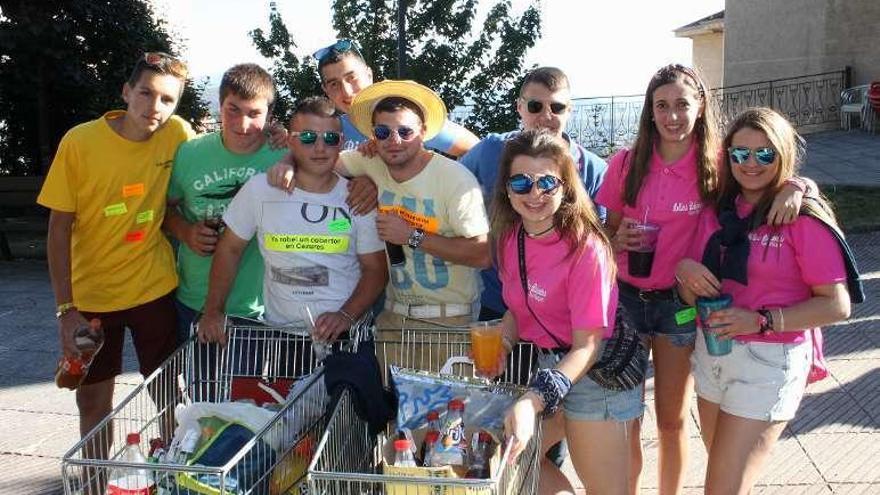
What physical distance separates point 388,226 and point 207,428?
1056mm

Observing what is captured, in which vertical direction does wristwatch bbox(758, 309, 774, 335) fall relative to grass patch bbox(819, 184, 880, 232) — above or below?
below

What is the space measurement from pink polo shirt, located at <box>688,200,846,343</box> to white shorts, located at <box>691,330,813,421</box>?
0.15ft

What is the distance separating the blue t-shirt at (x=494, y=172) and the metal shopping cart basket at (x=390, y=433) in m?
0.47

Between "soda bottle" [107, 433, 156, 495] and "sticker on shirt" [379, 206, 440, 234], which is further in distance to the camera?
"sticker on shirt" [379, 206, 440, 234]

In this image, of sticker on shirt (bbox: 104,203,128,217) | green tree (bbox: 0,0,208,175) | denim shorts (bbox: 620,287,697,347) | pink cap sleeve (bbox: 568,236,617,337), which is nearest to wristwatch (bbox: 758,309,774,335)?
denim shorts (bbox: 620,287,697,347)

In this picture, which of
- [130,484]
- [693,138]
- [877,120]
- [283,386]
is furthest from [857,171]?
[130,484]

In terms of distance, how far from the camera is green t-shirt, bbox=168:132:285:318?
3916 mm

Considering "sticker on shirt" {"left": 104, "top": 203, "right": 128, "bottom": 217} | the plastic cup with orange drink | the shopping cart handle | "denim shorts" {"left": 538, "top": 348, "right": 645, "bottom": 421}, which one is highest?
"sticker on shirt" {"left": 104, "top": 203, "right": 128, "bottom": 217}

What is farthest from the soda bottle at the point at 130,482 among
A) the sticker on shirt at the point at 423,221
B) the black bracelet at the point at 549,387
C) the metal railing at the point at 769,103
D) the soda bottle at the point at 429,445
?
the metal railing at the point at 769,103

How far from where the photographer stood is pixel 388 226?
344cm

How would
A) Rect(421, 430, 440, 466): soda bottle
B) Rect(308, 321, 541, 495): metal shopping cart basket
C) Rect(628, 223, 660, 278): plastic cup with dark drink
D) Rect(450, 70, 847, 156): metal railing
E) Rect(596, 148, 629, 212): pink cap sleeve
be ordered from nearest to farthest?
Rect(308, 321, 541, 495): metal shopping cart basket → Rect(421, 430, 440, 466): soda bottle → Rect(628, 223, 660, 278): plastic cup with dark drink → Rect(596, 148, 629, 212): pink cap sleeve → Rect(450, 70, 847, 156): metal railing

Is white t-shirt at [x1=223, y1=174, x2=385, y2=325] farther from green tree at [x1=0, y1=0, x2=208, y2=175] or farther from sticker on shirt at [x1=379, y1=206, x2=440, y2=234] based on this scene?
green tree at [x1=0, y1=0, x2=208, y2=175]

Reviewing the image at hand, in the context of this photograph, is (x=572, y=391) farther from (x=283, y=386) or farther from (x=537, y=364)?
(x=283, y=386)

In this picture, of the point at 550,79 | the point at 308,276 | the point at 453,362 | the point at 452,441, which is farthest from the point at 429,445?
the point at 550,79
